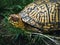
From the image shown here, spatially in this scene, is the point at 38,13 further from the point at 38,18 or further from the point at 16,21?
the point at 16,21

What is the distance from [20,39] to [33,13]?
0.33 m

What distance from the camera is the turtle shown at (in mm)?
2172

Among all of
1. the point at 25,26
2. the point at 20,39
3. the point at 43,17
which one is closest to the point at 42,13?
the point at 43,17

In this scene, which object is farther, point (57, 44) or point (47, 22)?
point (47, 22)

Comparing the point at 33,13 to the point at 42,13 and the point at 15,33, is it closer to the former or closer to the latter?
the point at 42,13

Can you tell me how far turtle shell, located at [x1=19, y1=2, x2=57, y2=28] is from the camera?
219 cm

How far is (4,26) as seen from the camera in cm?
222

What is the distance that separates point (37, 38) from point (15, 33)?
0.72 ft

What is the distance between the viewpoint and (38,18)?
2.21 m

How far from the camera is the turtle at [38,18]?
217 cm

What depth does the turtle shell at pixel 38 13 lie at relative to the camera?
2188 millimetres

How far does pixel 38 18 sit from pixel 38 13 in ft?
0.21

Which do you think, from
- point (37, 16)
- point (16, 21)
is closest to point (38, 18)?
point (37, 16)

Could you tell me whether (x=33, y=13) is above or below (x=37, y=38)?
above
